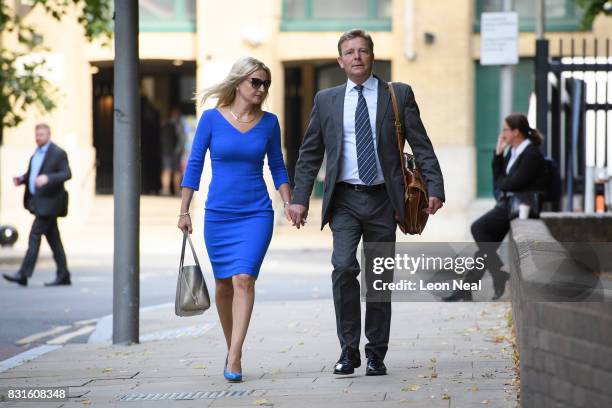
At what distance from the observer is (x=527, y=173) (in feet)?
39.9

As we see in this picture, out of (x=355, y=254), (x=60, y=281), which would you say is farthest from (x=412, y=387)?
(x=60, y=281)

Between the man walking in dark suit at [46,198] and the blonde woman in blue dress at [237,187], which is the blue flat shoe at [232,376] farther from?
the man walking in dark suit at [46,198]

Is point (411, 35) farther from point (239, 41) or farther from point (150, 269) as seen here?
point (150, 269)

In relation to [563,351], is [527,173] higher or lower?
higher

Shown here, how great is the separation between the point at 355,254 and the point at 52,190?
9321 millimetres

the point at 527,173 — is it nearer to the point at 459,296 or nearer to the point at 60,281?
the point at 459,296

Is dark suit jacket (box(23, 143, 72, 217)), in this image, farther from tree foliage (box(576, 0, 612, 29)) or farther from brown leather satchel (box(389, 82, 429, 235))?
brown leather satchel (box(389, 82, 429, 235))

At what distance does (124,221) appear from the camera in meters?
10.3

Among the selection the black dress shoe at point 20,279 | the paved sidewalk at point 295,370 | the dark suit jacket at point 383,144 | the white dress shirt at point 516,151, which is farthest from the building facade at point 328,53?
the dark suit jacket at point 383,144

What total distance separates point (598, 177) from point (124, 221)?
569cm

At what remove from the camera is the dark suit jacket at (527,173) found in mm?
12141

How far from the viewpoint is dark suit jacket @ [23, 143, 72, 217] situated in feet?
54.9

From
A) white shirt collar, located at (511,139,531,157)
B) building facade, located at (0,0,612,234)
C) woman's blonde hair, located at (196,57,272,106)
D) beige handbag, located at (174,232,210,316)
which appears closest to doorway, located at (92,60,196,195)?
building facade, located at (0,0,612,234)

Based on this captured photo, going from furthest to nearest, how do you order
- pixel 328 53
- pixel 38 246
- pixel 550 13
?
1. pixel 328 53
2. pixel 550 13
3. pixel 38 246
